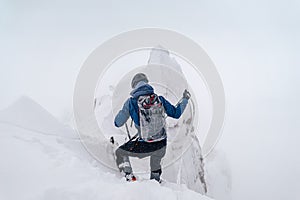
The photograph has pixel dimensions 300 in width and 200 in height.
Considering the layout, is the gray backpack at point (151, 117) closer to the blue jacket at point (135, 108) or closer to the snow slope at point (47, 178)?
the blue jacket at point (135, 108)

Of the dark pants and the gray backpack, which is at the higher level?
the gray backpack

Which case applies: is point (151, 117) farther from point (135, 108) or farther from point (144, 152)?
point (144, 152)

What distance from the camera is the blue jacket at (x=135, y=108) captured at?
4336 mm

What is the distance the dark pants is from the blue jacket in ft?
1.73

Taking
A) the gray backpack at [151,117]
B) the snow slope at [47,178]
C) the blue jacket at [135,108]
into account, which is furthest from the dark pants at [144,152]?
the snow slope at [47,178]

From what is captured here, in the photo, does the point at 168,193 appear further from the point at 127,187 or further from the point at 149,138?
the point at 149,138

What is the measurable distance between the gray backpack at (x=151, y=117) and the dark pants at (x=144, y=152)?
0.18 meters

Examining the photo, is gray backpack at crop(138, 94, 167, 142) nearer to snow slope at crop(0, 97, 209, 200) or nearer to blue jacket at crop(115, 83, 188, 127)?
blue jacket at crop(115, 83, 188, 127)

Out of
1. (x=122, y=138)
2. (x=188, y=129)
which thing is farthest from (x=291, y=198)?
(x=122, y=138)

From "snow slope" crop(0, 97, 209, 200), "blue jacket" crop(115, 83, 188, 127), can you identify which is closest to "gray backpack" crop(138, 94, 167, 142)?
"blue jacket" crop(115, 83, 188, 127)

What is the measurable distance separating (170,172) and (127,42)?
7.03 metres

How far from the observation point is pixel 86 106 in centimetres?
991

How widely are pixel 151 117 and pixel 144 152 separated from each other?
0.94 m

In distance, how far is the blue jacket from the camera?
4.34 metres
